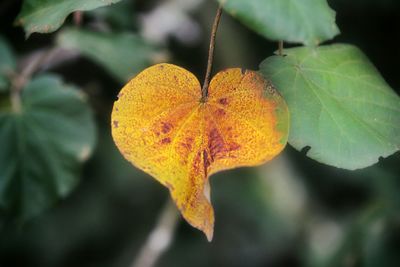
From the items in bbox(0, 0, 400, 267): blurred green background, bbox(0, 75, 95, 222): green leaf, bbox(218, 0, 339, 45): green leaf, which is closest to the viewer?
bbox(218, 0, 339, 45): green leaf

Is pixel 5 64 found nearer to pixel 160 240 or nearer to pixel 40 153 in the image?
pixel 40 153

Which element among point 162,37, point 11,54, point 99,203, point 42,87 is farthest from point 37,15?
point 99,203

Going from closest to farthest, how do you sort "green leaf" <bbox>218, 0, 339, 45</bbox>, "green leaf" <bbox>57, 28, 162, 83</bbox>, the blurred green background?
"green leaf" <bbox>218, 0, 339, 45</bbox>
"green leaf" <bbox>57, 28, 162, 83</bbox>
the blurred green background

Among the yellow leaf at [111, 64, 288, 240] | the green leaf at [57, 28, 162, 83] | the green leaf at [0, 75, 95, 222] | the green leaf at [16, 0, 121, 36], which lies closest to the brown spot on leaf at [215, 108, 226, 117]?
the yellow leaf at [111, 64, 288, 240]

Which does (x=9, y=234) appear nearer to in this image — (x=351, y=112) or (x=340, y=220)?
(x=340, y=220)

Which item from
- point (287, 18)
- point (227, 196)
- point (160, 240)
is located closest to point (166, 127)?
point (287, 18)

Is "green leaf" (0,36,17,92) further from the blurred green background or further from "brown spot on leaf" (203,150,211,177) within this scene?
"brown spot on leaf" (203,150,211,177)
